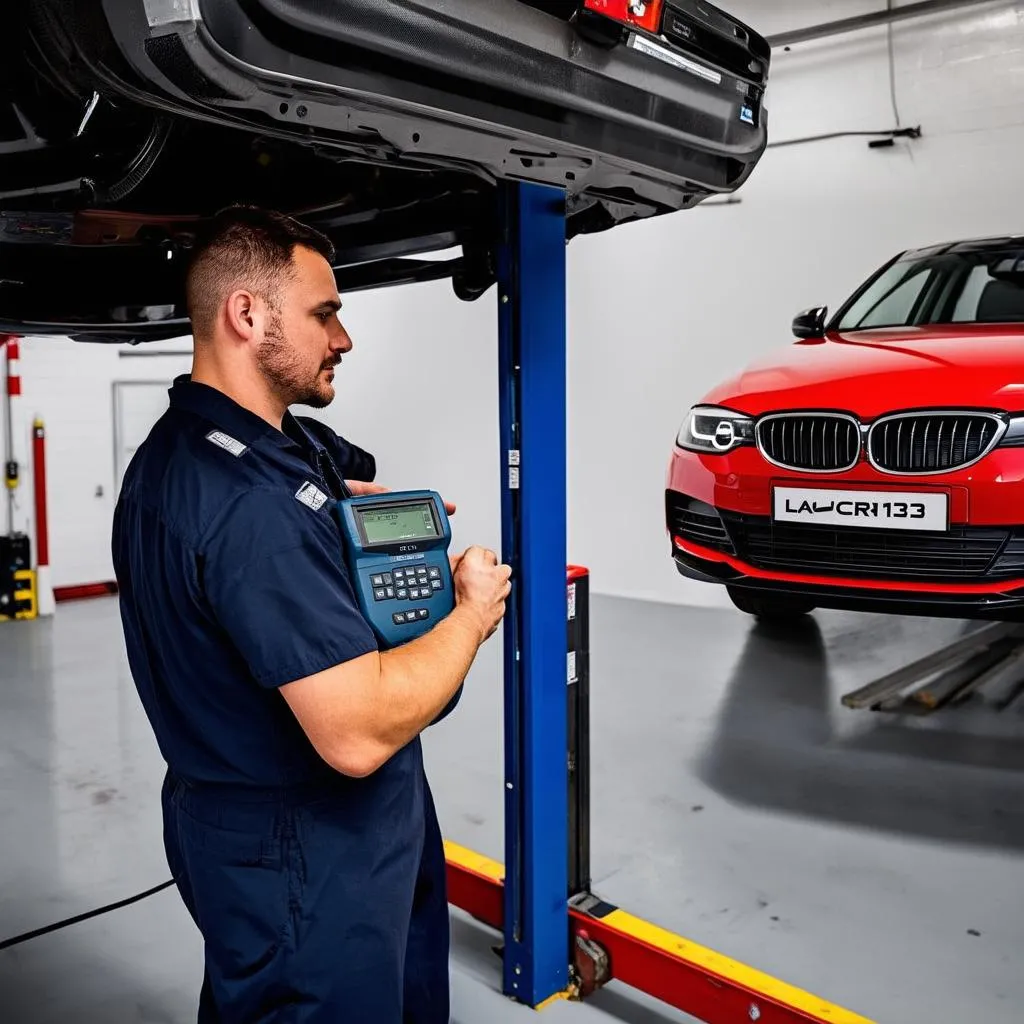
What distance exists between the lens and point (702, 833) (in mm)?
2986

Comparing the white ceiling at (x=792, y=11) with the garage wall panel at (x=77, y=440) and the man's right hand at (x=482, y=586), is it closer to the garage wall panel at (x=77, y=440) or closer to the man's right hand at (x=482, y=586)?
the garage wall panel at (x=77, y=440)

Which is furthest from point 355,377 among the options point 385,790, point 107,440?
point 385,790

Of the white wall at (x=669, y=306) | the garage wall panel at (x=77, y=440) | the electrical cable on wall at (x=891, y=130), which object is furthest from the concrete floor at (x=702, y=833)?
the electrical cable on wall at (x=891, y=130)

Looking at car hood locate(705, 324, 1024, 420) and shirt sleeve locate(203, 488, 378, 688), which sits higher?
car hood locate(705, 324, 1024, 420)

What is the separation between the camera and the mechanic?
4.08 feet

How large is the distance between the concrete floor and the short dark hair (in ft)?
5.24

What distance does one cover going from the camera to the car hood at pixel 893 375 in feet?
9.20

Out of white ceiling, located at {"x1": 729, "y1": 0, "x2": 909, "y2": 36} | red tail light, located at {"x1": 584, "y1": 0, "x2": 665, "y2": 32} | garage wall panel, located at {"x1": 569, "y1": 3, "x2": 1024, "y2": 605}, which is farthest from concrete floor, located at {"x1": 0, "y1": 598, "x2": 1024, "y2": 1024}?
white ceiling, located at {"x1": 729, "y1": 0, "x2": 909, "y2": 36}

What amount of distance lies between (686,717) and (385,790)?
2.76 metres

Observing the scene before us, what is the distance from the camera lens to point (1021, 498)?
105 inches

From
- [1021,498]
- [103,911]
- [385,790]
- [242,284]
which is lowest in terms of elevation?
[103,911]

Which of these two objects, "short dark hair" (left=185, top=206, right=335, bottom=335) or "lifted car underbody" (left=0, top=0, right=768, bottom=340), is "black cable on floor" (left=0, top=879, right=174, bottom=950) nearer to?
"lifted car underbody" (left=0, top=0, right=768, bottom=340)

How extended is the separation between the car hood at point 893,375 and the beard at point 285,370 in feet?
6.26

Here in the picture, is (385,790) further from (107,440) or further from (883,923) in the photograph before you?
(107,440)
